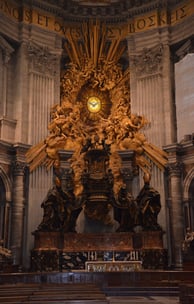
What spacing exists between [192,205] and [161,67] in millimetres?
5128

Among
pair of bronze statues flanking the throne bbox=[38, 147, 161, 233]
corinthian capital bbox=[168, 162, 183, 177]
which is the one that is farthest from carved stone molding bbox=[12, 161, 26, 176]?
corinthian capital bbox=[168, 162, 183, 177]

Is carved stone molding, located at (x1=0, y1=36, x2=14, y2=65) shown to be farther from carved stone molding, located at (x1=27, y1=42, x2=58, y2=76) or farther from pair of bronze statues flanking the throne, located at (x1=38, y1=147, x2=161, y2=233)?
pair of bronze statues flanking the throne, located at (x1=38, y1=147, x2=161, y2=233)

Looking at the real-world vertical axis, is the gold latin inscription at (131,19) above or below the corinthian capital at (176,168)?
above

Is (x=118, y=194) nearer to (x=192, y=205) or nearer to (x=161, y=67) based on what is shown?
(x=192, y=205)

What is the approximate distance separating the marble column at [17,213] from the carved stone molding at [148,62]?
5.65 metres

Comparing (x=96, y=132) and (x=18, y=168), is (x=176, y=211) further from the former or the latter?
(x=18, y=168)

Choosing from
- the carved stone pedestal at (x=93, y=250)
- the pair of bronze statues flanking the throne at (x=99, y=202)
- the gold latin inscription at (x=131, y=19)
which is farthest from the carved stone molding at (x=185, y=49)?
the carved stone pedestal at (x=93, y=250)

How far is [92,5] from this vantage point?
734 inches

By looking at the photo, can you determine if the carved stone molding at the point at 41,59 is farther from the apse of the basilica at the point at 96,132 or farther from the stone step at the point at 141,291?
the stone step at the point at 141,291

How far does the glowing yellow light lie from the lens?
60.5 ft

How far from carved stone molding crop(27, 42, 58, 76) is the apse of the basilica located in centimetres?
4

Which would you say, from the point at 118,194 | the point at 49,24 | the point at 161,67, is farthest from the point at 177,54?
the point at 118,194

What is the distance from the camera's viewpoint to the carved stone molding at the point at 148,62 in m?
17.3

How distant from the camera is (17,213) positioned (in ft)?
50.8
